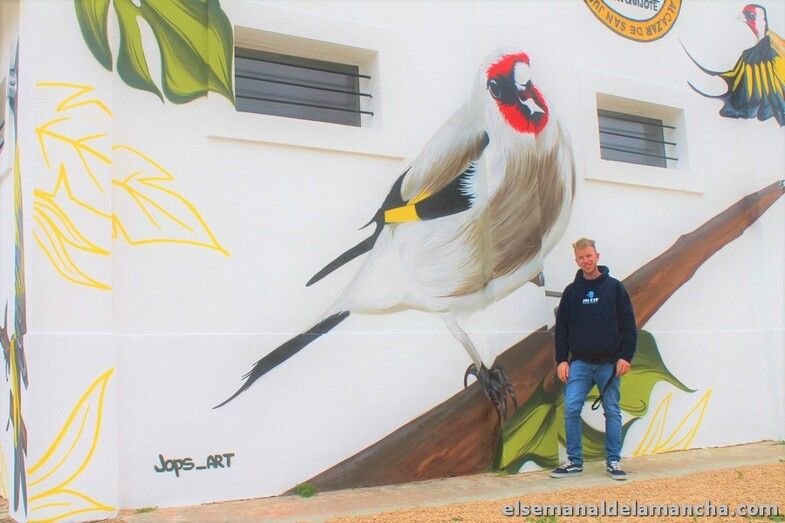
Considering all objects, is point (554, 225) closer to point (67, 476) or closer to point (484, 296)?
point (484, 296)

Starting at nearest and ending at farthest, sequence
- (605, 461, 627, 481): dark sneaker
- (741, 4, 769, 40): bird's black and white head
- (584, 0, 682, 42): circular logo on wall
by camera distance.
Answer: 1. (605, 461, 627, 481): dark sneaker
2. (584, 0, 682, 42): circular logo on wall
3. (741, 4, 769, 40): bird's black and white head

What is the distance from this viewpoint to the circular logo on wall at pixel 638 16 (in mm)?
7422

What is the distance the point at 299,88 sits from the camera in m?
6.03

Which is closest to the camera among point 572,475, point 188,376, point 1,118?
point 188,376

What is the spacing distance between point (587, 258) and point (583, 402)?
1.12 metres

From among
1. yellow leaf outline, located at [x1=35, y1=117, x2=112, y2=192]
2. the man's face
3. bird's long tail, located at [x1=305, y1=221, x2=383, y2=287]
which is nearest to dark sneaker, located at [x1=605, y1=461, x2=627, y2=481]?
the man's face

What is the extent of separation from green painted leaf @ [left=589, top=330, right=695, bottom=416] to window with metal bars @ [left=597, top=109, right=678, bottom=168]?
1.80m

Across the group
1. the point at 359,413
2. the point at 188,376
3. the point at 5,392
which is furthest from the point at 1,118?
the point at 359,413

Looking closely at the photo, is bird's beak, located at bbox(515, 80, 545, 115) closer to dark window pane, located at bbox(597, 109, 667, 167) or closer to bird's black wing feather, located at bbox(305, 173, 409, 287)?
dark window pane, located at bbox(597, 109, 667, 167)

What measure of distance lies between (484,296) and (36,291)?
3.29m

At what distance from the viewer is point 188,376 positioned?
5.02 metres

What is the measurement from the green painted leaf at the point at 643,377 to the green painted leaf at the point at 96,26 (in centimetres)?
469

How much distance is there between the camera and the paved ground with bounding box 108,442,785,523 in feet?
15.5

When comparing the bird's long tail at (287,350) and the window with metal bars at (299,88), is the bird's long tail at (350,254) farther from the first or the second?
the window with metal bars at (299,88)
